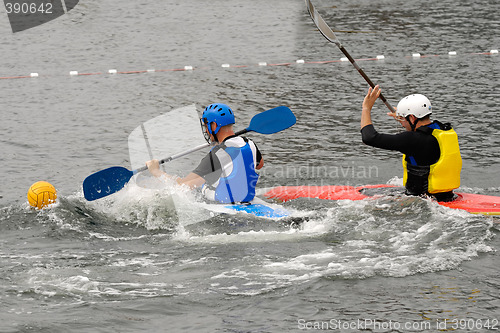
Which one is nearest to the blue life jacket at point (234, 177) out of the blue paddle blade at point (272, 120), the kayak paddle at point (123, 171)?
the kayak paddle at point (123, 171)

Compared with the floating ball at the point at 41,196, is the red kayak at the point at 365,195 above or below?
below

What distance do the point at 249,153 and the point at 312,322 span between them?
2.45 metres

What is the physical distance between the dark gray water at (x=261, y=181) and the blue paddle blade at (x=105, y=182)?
1.03ft

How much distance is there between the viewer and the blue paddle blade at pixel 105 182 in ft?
27.8

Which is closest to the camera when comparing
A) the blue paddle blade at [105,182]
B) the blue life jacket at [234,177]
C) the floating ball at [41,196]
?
the blue life jacket at [234,177]

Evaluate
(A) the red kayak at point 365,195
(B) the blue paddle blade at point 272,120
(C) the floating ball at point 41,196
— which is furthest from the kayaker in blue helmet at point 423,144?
(C) the floating ball at point 41,196

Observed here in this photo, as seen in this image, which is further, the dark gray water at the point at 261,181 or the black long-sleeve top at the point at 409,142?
the black long-sleeve top at the point at 409,142

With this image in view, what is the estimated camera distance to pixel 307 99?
14477mm

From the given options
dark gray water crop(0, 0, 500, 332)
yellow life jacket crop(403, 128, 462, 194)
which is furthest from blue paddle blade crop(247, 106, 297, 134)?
yellow life jacket crop(403, 128, 462, 194)

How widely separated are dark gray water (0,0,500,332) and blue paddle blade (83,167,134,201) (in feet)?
1.03

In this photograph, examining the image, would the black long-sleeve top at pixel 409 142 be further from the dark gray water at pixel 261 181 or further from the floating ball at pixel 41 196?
the floating ball at pixel 41 196

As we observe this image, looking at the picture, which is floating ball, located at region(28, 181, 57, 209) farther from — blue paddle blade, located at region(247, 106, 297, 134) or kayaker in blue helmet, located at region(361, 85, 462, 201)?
kayaker in blue helmet, located at region(361, 85, 462, 201)

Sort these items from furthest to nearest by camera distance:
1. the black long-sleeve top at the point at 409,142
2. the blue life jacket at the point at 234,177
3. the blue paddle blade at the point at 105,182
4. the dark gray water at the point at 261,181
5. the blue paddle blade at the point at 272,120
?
the blue paddle blade at the point at 272,120, the blue paddle blade at the point at 105,182, the black long-sleeve top at the point at 409,142, the blue life jacket at the point at 234,177, the dark gray water at the point at 261,181

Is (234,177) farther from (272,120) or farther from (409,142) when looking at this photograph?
(409,142)
